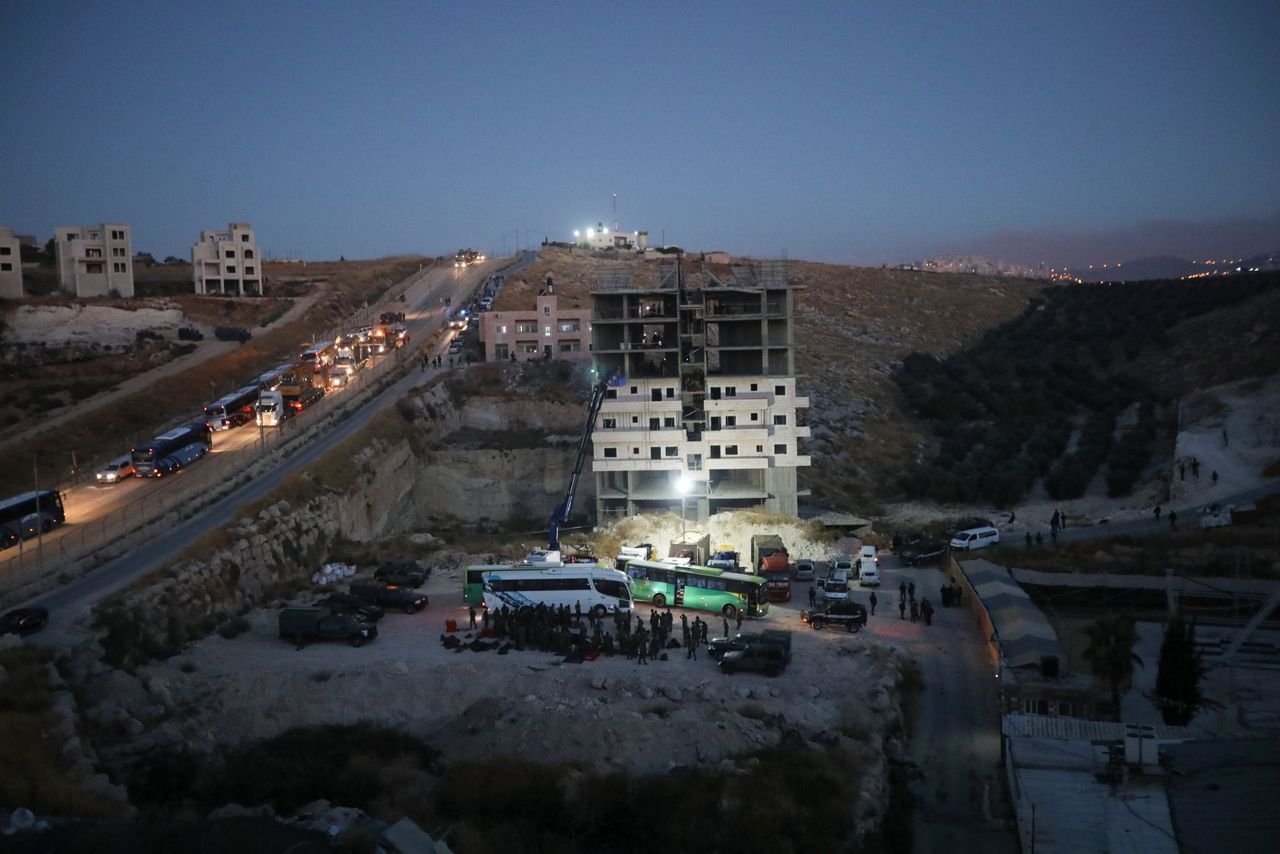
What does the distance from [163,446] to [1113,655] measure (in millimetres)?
29914

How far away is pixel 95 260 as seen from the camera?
68812mm

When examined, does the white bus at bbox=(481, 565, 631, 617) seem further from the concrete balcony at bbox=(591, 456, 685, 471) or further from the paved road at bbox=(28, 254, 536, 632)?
the concrete balcony at bbox=(591, 456, 685, 471)

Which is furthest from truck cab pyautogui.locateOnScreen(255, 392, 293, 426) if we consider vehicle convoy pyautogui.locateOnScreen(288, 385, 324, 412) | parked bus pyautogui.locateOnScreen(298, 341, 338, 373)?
parked bus pyautogui.locateOnScreen(298, 341, 338, 373)

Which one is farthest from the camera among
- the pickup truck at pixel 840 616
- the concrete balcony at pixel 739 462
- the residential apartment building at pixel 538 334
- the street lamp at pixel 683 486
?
the residential apartment building at pixel 538 334

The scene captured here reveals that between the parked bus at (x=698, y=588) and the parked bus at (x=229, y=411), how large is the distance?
70.0ft

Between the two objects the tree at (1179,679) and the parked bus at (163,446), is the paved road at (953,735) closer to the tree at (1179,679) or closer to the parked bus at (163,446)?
the tree at (1179,679)

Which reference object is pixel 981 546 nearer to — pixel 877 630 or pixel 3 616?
pixel 877 630

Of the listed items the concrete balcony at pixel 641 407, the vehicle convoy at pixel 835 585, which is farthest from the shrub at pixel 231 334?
the vehicle convoy at pixel 835 585

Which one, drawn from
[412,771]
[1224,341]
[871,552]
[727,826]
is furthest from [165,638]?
[1224,341]

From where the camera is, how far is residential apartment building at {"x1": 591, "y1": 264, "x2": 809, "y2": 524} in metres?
42.9

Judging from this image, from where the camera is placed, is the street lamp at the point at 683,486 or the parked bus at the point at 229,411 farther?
the parked bus at the point at 229,411

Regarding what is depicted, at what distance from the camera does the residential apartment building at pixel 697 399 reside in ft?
141

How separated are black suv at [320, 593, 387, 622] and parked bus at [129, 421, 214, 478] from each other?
36.4ft

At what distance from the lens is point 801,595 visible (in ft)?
104
